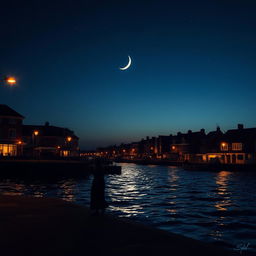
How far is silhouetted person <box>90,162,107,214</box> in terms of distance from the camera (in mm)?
11211

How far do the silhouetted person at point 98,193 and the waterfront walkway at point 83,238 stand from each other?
0.48 meters

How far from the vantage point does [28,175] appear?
5038cm

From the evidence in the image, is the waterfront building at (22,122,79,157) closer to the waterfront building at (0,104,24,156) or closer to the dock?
the waterfront building at (0,104,24,156)

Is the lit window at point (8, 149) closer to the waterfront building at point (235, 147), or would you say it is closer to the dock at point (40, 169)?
the dock at point (40, 169)

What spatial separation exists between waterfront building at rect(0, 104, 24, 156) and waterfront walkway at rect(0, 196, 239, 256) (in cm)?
5782

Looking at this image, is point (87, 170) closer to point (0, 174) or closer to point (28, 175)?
point (28, 175)

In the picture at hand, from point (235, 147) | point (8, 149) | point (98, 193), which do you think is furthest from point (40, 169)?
point (235, 147)

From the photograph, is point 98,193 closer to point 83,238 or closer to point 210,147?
point 83,238

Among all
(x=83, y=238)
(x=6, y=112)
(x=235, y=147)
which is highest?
(x=6, y=112)

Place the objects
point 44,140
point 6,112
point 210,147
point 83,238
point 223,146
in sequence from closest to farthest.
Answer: point 83,238
point 6,112
point 44,140
point 223,146
point 210,147

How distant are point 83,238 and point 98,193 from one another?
3585 millimetres

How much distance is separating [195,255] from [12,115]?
64.9 meters

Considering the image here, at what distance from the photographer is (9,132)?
2571 inches

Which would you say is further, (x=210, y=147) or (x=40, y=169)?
(x=210, y=147)
